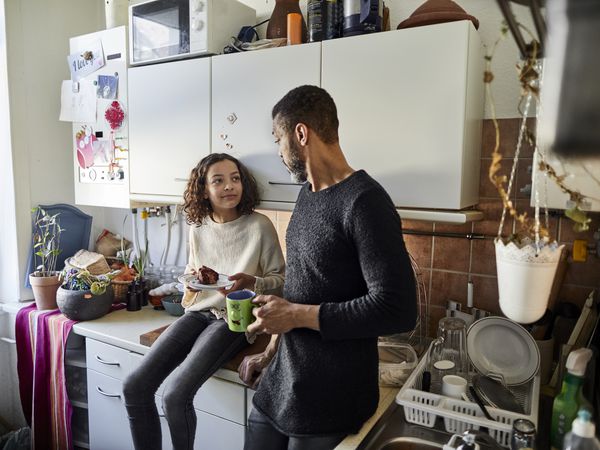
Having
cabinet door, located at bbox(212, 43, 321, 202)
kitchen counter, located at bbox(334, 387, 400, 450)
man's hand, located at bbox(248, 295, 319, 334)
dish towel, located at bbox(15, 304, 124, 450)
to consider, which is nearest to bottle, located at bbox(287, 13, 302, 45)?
cabinet door, located at bbox(212, 43, 321, 202)

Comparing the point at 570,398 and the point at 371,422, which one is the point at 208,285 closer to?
the point at 371,422

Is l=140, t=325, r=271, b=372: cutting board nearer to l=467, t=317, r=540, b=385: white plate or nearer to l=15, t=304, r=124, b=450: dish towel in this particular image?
l=15, t=304, r=124, b=450: dish towel

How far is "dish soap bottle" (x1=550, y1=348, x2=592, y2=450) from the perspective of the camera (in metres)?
1.02

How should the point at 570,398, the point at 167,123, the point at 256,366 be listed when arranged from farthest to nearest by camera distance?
the point at 167,123, the point at 256,366, the point at 570,398

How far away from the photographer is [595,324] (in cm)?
132

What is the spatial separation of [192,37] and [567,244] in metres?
1.50

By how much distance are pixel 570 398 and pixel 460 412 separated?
0.26m

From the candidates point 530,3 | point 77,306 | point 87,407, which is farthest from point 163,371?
point 530,3

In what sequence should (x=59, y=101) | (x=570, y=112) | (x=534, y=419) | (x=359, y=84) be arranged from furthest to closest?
(x=59, y=101) → (x=359, y=84) → (x=534, y=419) → (x=570, y=112)

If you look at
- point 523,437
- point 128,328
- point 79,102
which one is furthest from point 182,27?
point 523,437

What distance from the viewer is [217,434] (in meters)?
1.63

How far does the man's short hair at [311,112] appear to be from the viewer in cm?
116

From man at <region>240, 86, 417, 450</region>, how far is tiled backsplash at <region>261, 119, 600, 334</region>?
63cm

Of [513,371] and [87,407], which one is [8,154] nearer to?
[87,407]
